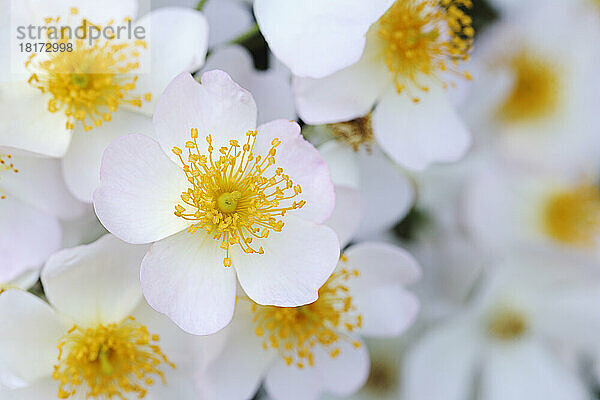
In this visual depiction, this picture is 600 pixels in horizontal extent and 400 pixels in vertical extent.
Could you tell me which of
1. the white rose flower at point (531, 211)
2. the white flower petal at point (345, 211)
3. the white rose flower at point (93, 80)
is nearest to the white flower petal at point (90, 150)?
the white rose flower at point (93, 80)

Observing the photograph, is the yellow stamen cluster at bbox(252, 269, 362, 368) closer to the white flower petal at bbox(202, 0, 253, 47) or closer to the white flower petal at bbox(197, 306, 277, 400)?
the white flower petal at bbox(197, 306, 277, 400)

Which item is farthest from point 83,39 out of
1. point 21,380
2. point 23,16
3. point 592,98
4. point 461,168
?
point 592,98

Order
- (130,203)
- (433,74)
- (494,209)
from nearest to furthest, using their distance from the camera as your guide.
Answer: (130,203) → (433,74) → (494,209)

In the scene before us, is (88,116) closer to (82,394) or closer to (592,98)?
(82,394)

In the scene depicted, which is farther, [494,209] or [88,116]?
[494,209]

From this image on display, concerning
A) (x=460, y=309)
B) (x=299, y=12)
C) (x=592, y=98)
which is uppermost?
(x=299, y=12)

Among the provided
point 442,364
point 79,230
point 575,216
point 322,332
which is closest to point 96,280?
point 79,230

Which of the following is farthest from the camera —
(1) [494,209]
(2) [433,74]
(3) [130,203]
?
(1) [494,209]

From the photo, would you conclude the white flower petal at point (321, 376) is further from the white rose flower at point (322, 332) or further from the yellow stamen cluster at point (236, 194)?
the yellow stamen cluster at point (236, 194)
